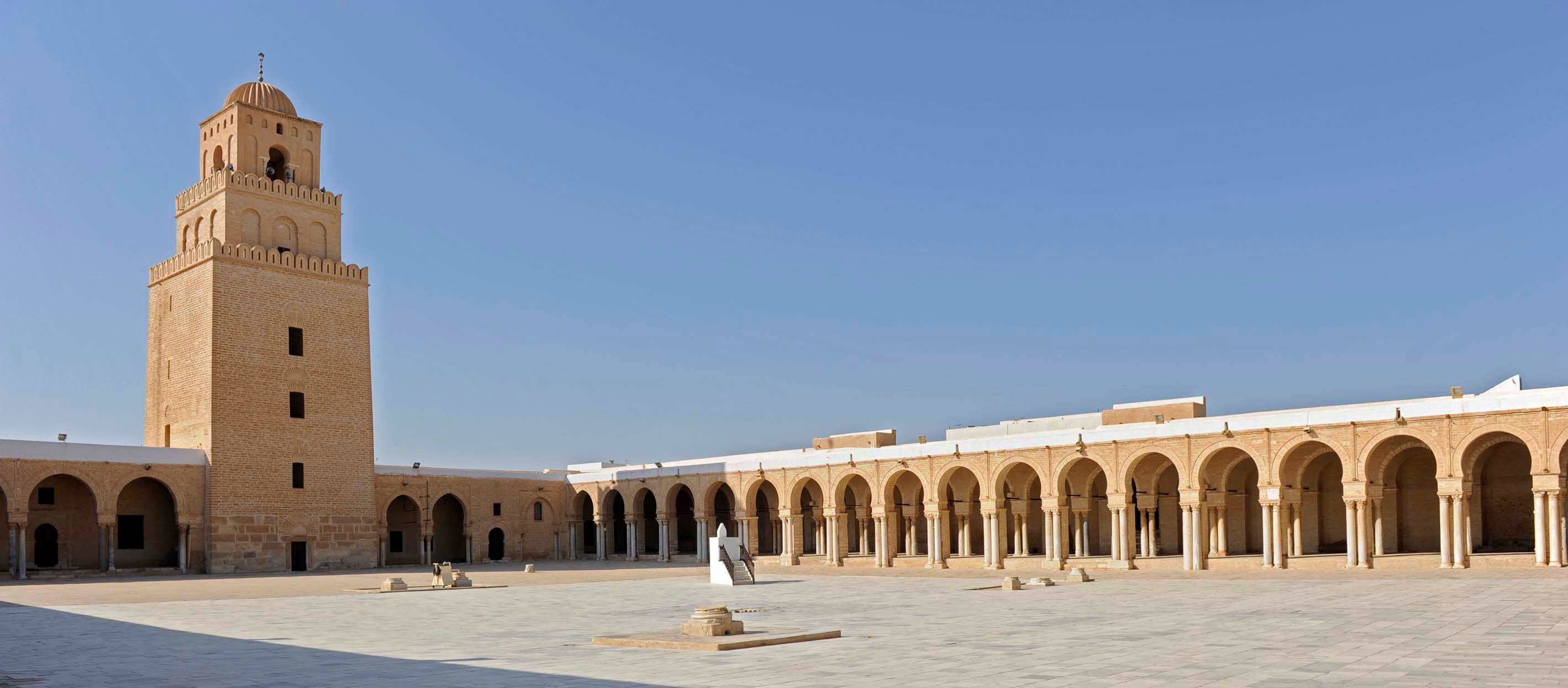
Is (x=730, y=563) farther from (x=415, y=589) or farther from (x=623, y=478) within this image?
(x=623, y=478)

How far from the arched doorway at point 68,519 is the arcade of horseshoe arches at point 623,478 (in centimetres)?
6

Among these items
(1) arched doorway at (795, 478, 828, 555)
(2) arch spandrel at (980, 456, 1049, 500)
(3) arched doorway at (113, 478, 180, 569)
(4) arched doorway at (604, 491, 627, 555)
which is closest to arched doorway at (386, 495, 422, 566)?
(4) arched doorway at (604, 491, 627, 555)

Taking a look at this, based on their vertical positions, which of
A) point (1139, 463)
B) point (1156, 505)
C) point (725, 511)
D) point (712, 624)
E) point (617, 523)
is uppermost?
point (1139, 463)

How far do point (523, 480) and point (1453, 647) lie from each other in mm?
39382

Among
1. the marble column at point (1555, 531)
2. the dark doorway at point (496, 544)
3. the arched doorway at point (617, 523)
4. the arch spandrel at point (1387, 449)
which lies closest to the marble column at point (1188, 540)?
the arch spandrel at point (1387, 449)

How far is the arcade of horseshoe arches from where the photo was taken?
91.9 ft

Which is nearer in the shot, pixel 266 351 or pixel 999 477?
pixel 999 477

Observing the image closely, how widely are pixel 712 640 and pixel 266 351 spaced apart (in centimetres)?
3024

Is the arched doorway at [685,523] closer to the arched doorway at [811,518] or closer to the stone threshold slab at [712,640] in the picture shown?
the arched doorway at [811,518]

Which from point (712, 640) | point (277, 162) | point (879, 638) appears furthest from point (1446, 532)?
point (277, 162)

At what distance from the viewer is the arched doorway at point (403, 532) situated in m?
44.7

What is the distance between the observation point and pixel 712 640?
1266 centimetres

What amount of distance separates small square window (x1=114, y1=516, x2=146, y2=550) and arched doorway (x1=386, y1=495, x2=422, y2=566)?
877 cm

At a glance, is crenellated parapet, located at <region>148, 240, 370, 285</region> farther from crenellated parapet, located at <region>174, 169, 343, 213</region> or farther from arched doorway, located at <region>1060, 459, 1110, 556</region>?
arched doorway, located at <region>1060, 459, 1110, 556</region>
